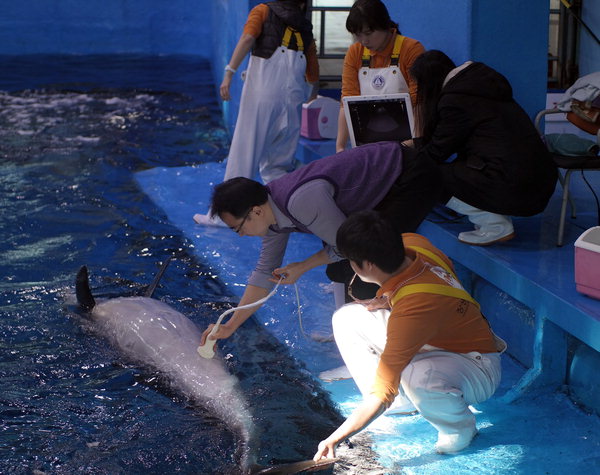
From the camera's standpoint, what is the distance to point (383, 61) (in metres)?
5.17

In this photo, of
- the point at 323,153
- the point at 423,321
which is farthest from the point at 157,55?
the point at 423,321

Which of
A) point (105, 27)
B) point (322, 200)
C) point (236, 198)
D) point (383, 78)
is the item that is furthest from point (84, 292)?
point (105, 27)

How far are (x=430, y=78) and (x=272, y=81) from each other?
6.84ft

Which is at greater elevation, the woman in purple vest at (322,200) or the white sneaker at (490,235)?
the woman in purple vest at (322,200)

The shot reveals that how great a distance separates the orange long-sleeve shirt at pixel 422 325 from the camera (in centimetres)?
285

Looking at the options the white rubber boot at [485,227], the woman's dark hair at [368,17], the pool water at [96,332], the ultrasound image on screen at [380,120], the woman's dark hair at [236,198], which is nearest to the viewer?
the woman's dark hair at [236,198]

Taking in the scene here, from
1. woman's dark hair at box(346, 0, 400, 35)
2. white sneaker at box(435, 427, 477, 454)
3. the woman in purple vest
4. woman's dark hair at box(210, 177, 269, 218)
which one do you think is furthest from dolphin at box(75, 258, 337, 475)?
woman's dark hair at box(346, 0, 400, 35)

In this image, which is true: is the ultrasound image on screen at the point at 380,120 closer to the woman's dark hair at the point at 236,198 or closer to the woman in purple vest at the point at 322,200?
the woman in purple vest at the point at 322,200

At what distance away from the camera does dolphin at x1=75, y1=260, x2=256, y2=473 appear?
11.8 feet

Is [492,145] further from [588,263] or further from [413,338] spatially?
[413,338]

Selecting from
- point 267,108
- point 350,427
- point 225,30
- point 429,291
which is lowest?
point 350,427

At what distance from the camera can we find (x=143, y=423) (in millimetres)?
3646

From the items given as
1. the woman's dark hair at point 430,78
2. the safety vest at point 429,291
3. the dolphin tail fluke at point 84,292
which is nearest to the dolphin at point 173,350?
the dolphin tail fluke at point 84,292

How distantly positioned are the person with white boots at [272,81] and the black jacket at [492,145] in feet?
6.73
